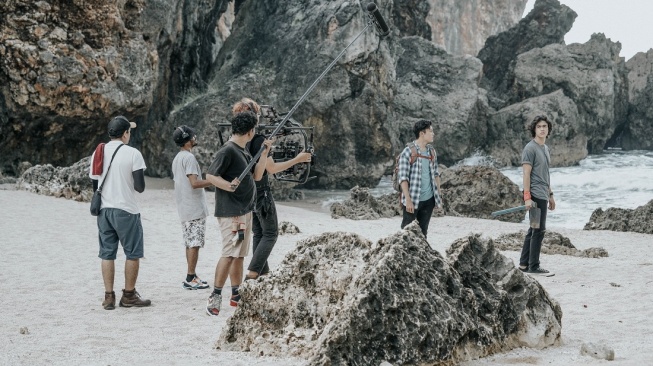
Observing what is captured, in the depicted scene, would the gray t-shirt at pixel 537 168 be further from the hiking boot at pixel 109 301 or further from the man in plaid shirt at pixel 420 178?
the hiking boot at pixel 109 301

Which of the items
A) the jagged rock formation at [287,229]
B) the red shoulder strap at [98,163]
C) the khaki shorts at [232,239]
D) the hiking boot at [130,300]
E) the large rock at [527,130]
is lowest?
the hiking boot at [130,300]

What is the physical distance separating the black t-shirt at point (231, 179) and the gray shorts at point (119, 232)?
0.77m

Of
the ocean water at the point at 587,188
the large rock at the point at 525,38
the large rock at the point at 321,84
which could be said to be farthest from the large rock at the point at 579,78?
the large rock at the point at 321,84

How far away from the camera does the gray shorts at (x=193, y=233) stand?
6336 millimetres

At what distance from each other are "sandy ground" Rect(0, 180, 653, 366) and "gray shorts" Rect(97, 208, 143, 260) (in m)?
0.47

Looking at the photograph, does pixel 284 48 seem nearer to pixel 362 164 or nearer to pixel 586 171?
pixel 362 164

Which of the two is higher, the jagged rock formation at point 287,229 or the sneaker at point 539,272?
the jagged rock formation at point 287,229

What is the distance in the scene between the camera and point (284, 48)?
20031 millimetres

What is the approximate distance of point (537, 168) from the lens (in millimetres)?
7051

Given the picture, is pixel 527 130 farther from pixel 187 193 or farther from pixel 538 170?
pixel 187 193

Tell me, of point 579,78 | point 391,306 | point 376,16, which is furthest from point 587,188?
point 391,306

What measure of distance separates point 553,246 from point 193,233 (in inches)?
198

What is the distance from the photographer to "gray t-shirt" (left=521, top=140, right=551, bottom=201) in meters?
7.04

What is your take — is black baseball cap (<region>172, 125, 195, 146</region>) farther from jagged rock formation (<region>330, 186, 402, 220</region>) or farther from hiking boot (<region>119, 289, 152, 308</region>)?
jagged rock formation (<region>330, 186, 402, 220</region>)
